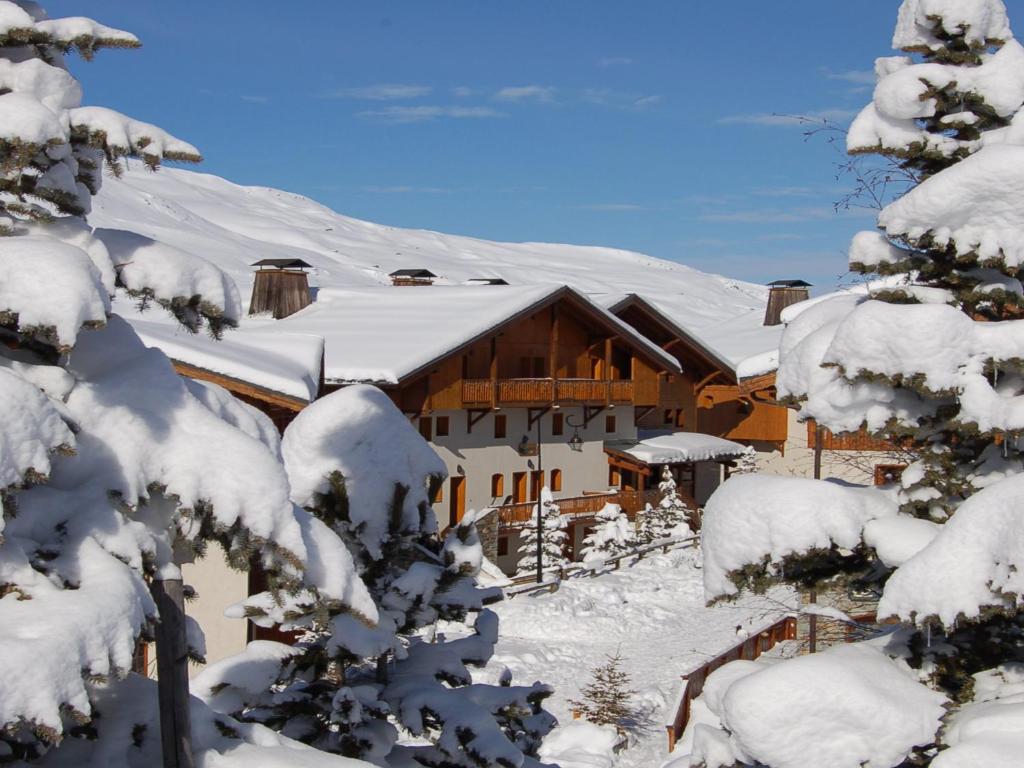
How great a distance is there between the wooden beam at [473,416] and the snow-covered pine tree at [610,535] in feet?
13.8

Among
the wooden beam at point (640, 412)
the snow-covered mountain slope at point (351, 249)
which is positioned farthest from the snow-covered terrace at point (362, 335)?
the snow-covered mountain slope at point (351, 249)

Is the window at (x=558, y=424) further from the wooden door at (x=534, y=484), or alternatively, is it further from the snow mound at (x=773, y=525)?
the snow mound at (x=773, y=525)

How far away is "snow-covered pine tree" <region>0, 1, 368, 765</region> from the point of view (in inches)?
165

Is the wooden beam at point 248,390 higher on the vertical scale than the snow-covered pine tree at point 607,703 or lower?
higher

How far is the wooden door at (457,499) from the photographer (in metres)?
30.3

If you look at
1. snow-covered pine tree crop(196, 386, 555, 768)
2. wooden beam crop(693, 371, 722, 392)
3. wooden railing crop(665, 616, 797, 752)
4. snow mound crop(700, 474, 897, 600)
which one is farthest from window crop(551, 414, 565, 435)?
snow mound crop(700, 474, 897, 600)

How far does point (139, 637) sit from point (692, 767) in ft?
12.2

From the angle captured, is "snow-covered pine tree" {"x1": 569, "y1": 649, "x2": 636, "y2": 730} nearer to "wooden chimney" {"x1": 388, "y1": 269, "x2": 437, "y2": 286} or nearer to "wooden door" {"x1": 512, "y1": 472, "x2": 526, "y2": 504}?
"wooden door" {"x1": 512, "y1": 472, "x2": 526, "y2": 504}

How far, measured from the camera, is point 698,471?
41281mm

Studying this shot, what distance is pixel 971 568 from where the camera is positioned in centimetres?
572

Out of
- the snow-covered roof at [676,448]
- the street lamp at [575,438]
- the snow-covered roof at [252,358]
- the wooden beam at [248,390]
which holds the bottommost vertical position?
the snow-covered roof at [676,448]

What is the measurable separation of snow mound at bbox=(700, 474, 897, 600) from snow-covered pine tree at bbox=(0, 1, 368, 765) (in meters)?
2.39

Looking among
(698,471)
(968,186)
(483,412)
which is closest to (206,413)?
(968,186)

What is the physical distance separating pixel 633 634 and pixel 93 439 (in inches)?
825
